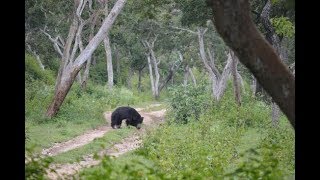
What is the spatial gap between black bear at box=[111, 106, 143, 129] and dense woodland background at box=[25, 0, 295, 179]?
620mm

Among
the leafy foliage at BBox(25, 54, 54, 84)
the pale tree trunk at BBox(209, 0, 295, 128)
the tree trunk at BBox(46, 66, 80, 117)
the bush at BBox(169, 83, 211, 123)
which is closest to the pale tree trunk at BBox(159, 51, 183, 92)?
the leafy foliage at BBox(25, 54, 54, 84)

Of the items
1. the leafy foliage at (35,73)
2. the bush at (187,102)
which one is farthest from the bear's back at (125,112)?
the leafy foliage at (35,73)

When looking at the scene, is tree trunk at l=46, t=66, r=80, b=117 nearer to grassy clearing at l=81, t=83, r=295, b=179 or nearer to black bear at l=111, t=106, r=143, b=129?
black bear at l=111, t=106, r=143, b=129

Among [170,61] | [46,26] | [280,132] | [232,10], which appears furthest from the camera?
[170,61]

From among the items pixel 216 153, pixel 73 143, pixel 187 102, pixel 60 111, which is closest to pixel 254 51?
pixel 216 153

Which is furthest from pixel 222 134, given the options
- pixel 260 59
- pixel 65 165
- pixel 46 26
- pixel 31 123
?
pixel 46 26

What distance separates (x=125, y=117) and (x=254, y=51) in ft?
48.3

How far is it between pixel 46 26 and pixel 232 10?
101 feet

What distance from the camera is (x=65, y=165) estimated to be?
11.6 metres

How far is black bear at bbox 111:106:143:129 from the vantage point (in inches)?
753

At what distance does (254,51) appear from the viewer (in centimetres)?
483
